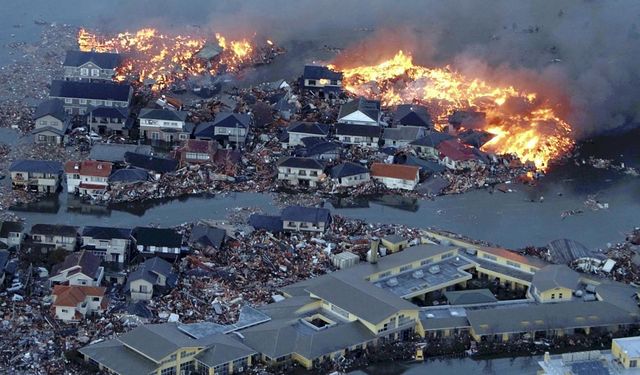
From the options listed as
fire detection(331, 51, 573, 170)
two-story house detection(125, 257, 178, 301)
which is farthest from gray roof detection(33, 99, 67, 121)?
two-story house detection(125, 257, 178, 301)

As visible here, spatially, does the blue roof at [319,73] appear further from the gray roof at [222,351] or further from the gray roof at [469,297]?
the gray roof at [222,351]

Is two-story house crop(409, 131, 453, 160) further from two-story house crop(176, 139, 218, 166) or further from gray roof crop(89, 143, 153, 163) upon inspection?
gray roof crop(89, 143, 153, 163)

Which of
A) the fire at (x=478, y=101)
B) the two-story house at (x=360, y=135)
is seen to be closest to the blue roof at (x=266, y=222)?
the two-story house at (x=360, y=135)

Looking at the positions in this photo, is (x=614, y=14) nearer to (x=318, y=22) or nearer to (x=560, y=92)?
(x=560, y=92)

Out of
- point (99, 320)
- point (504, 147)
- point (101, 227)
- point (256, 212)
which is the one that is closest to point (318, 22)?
point (504, 147)

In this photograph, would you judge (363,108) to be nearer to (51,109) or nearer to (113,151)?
(113,151)

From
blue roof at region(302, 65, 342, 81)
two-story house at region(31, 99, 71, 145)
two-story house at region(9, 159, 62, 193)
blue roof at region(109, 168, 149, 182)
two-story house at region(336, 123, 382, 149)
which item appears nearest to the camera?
two-story house at region(9, 159, 62, 193)

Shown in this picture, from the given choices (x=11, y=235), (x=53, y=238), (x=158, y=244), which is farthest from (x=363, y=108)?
(x=11, y=235)
